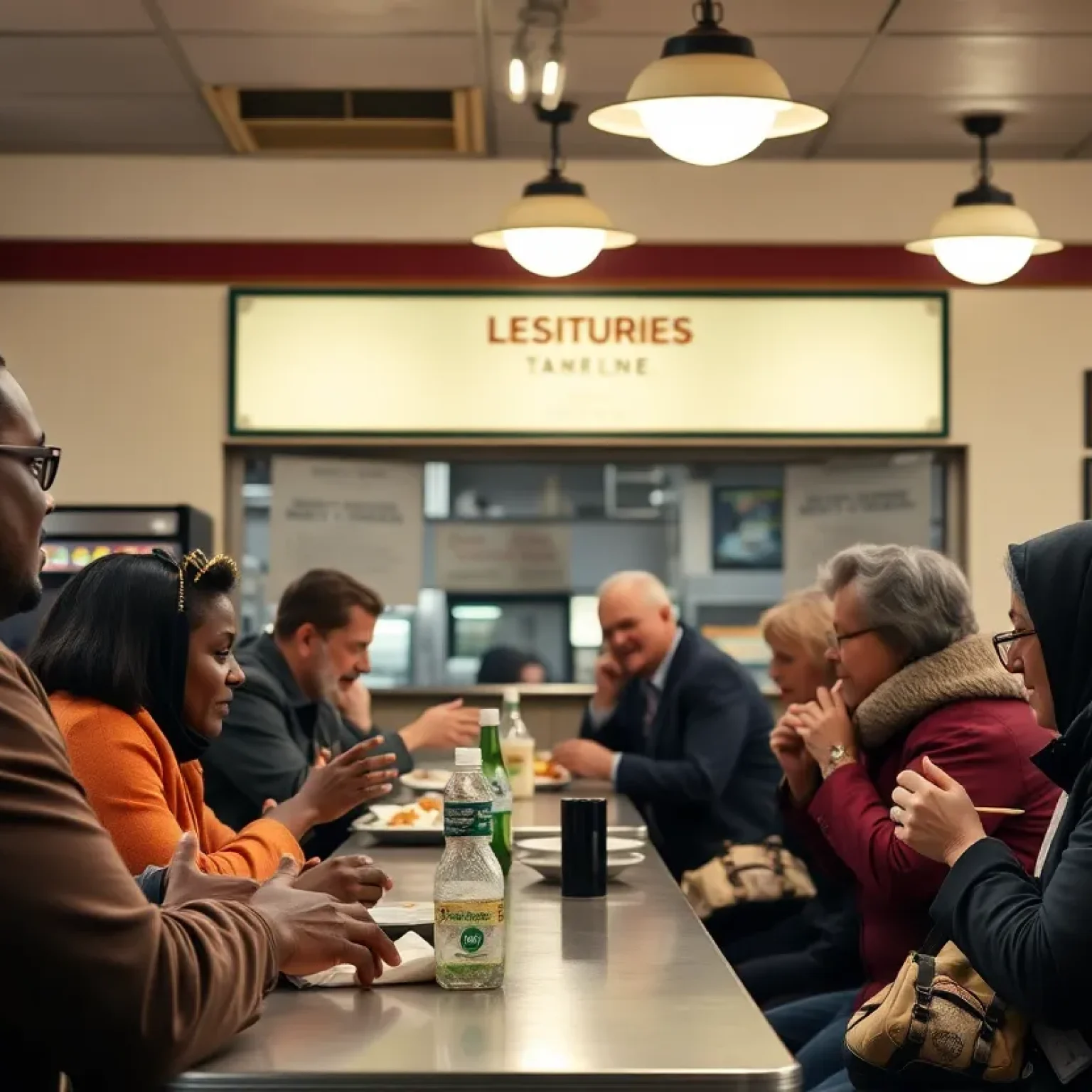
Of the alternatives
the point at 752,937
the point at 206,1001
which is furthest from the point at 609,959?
the point at 752,937

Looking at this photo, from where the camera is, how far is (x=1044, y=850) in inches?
87.5

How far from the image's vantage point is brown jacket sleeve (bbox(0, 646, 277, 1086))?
136 centimetres

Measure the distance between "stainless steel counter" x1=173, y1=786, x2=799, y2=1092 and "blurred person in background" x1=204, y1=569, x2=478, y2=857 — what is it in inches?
48.7

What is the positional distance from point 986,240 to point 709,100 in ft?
7.08

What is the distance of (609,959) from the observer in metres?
2.16

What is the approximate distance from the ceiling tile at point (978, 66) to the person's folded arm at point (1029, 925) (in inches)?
132

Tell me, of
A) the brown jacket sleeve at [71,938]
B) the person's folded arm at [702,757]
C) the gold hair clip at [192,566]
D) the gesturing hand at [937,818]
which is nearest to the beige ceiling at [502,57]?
the person's folded arm at [702,757]

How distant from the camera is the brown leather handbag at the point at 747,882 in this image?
12.8 ft

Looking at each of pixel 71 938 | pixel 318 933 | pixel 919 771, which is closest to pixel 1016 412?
pixel 919 771

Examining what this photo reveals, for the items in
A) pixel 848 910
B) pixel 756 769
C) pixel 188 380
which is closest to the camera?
pixel 848 910

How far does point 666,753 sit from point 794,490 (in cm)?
214

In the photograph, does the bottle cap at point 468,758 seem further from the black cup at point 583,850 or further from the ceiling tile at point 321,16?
the ceiling tile at point 321,16

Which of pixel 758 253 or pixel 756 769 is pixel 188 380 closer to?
pixel 758 253

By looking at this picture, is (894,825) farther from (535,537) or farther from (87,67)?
(535,537)
